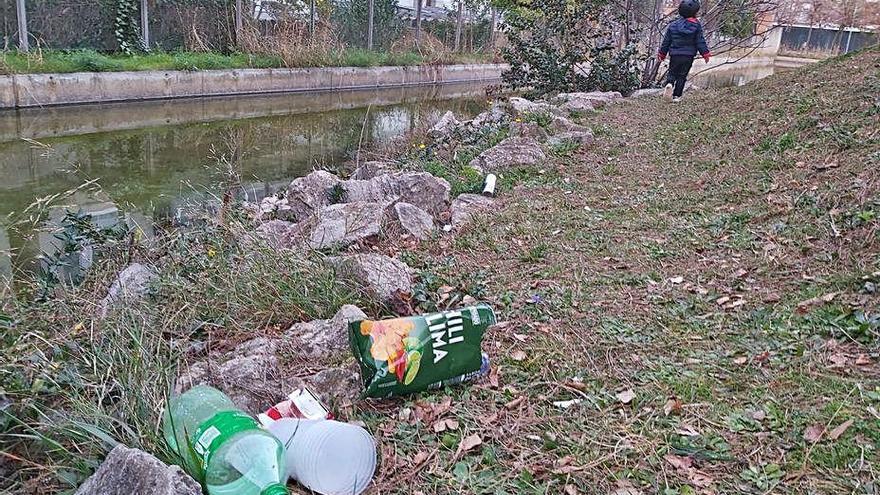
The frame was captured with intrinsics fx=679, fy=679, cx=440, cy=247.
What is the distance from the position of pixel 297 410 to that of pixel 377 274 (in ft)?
3.03

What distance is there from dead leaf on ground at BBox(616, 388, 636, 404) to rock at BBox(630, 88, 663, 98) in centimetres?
839

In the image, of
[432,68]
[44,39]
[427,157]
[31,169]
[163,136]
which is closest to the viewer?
[427,157]

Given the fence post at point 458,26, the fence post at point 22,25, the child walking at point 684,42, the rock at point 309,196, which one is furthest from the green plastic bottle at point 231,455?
the fence post at point 458,26

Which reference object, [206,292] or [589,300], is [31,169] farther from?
[589,300]

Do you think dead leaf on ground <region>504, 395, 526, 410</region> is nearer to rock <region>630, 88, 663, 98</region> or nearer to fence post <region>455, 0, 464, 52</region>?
rock <region>630, 88, 663, 98</region>

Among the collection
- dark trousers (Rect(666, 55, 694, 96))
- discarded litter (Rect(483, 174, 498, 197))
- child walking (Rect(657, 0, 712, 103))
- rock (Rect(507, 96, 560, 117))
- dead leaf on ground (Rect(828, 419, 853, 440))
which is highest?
child walking (Rect(657, 0, 712, 103))

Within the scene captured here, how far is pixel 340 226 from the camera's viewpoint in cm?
372

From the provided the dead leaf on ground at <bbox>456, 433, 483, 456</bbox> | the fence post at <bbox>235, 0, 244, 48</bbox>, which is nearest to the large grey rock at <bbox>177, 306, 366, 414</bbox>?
the dead leaf on ground at <bbox>456, 433, 483, 456</bbox>

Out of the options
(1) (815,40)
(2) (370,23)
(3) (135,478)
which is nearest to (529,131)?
(3) (135,478)

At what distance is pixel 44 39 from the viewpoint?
10.8m

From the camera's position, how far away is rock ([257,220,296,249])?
3.55m

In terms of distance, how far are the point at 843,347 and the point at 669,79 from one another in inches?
287

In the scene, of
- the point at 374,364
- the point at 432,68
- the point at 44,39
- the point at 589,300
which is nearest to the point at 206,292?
the point at 374,364

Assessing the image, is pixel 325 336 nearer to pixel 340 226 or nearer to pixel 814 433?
pixel 340 226
